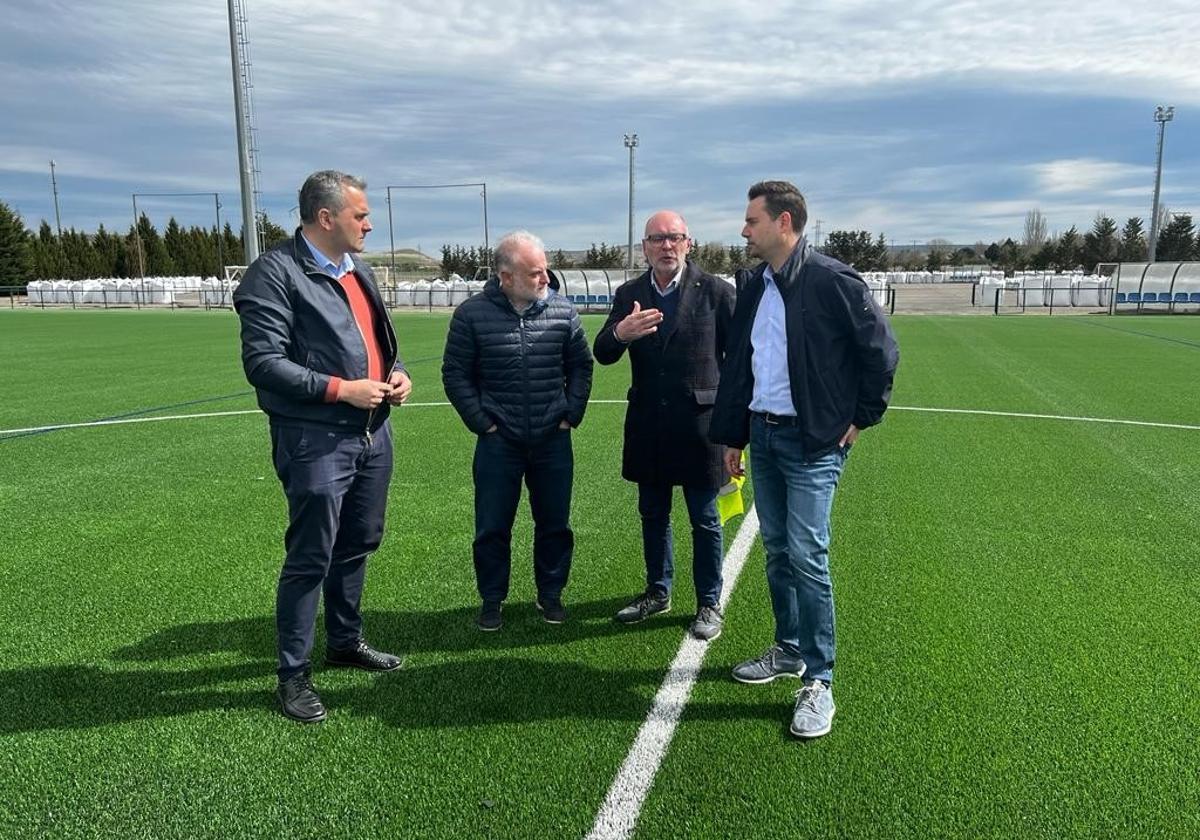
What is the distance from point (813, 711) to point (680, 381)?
5.40 feet

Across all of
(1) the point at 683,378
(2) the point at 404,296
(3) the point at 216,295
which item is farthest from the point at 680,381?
(3) the point at 216,295

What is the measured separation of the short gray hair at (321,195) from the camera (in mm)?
3232

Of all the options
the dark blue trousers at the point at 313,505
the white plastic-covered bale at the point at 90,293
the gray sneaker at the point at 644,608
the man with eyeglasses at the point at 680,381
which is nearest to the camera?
the dark blue trousers at the point at 313,505

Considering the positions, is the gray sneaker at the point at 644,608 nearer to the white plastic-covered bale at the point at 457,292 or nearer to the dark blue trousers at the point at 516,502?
the dark blue trousers at the point at 516,502

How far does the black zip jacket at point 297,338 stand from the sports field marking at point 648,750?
5.49 ft

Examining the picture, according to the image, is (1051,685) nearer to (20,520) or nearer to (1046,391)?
(20,520)

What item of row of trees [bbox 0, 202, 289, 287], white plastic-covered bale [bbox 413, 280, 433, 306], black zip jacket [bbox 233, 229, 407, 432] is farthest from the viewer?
row of trees [bbox 0, 202, 289, 287]

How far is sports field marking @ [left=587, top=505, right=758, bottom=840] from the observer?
2697 millimetres

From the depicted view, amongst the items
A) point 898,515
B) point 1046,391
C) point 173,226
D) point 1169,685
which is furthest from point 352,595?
point 173,226

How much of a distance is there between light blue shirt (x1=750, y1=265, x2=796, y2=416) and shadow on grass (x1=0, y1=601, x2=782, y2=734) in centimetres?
125

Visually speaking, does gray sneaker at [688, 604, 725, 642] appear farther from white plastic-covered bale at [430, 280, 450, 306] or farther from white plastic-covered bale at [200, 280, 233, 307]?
white plastic-covered bale at [200, 280, 233, 307]

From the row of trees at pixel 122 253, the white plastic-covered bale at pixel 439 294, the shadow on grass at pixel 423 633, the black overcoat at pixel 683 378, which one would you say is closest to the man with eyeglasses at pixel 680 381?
the black overcoat at pixel 683 378

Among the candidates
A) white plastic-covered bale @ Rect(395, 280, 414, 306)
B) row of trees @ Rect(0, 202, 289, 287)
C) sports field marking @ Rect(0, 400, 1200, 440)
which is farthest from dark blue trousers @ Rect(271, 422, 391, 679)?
row of trees @ Rect(0, 202, 289, 287)

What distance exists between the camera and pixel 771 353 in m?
3.38
